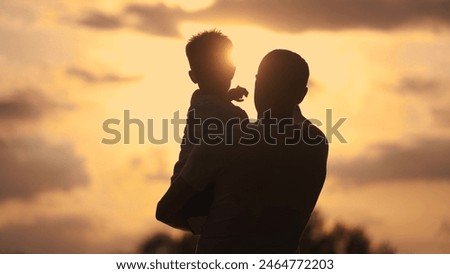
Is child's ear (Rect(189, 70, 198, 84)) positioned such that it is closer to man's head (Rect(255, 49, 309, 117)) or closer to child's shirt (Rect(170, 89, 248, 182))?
child's shirt (Rect(170, 89, 248, 182))

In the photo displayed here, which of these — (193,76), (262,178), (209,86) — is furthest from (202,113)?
(262,178)

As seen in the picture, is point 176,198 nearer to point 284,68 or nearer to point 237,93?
point 284,68

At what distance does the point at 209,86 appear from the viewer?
6195 millimetres

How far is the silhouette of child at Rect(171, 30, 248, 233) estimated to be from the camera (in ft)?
18.6

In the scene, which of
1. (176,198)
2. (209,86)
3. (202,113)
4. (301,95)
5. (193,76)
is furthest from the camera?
(193,76)

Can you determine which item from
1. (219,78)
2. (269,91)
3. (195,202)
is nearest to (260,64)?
(269,91)

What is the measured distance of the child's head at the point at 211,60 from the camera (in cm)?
623

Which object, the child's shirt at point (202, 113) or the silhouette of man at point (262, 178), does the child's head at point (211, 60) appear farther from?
the silhouette of man at point (262, 178)

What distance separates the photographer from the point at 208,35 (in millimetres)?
6543

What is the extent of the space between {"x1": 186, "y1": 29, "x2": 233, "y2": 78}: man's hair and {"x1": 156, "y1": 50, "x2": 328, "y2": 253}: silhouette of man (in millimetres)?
2280

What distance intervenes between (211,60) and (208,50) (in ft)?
0.29

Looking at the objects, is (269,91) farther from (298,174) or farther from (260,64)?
(298,174)

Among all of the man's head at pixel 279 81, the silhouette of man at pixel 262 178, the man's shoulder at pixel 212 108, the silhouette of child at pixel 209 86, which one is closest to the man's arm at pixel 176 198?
the silhouette of man at pixel 262 178

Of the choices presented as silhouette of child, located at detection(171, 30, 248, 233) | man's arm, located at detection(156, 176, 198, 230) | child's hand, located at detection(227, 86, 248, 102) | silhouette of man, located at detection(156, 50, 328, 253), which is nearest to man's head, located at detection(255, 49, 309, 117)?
silhouette of man, located at detection(156, 50, 328, 253)
